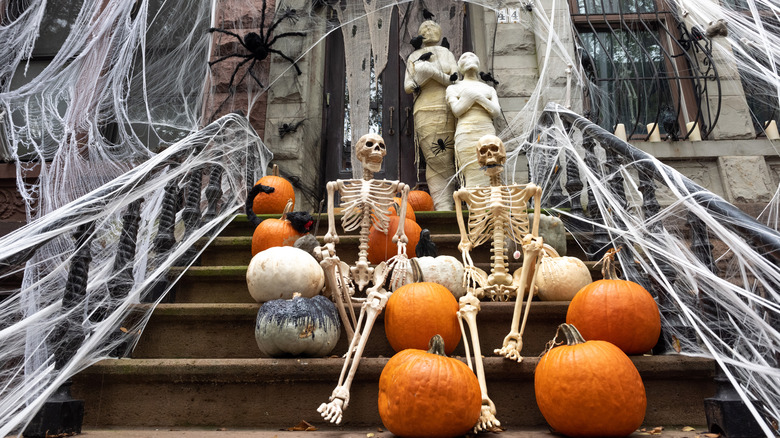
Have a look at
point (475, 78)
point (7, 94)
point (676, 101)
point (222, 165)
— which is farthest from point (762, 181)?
point (7, 94)

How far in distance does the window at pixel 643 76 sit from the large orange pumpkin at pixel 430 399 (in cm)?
368

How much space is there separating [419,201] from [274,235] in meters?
1.92

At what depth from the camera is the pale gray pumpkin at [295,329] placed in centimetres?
203

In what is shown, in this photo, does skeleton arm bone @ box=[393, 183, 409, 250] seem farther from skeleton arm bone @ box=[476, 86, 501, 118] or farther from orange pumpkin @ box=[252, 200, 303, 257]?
skeleton arm bone @ box=[476, 86, 501, 118]

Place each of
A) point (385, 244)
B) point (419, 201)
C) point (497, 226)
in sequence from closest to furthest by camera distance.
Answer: point (497, 226) < point (385, 244) < point (419, 201)

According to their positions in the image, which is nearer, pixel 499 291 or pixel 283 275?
pixel 283 275

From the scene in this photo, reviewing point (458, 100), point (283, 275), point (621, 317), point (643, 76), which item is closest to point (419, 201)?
point (458, 100)

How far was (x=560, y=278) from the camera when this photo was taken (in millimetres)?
2545

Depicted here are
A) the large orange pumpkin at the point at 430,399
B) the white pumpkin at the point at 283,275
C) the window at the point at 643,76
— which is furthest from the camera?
the window at the point at 643,76

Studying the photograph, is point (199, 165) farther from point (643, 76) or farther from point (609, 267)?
point (643, 76)

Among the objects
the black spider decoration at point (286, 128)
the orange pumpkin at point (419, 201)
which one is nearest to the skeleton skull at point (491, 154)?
the orange pumpkin at point (419, 201)

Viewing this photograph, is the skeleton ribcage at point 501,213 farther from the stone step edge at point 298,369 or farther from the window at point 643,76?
the window at point 643,76

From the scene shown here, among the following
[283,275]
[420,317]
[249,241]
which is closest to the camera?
[420,317]

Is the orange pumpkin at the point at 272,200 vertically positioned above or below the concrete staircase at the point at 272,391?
above
